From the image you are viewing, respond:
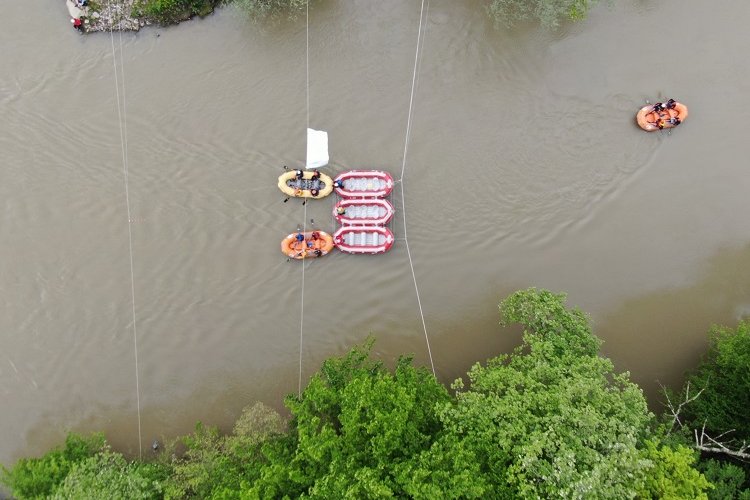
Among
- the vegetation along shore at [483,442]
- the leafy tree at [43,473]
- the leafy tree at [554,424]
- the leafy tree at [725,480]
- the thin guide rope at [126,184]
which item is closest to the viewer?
the leafy tree at [554,424]

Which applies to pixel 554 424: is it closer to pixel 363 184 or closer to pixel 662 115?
pixel 363 184

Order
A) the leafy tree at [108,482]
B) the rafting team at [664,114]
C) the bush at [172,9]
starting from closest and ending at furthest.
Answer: the leafy tree at [108,482] → the rafting team at [664,114] → the bush at [172,9]

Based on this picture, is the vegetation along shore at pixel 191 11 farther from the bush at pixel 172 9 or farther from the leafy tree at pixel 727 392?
the leafy tree at pixel 727 392

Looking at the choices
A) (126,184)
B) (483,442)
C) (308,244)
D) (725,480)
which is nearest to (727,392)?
(725,480)

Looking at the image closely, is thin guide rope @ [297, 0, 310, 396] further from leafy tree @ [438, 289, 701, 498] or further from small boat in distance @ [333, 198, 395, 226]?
leafy tree @ [438, 289, 701, 498]

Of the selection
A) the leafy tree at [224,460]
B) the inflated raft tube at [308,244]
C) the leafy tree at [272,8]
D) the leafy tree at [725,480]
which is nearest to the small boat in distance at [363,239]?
the inflated raft tube at [308,244]

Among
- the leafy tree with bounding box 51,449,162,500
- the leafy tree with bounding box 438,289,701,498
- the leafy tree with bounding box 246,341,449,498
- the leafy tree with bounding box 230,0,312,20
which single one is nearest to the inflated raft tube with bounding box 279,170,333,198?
the leafy tree with bounding box 230,0,312,20

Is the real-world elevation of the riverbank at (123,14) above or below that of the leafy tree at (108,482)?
above
